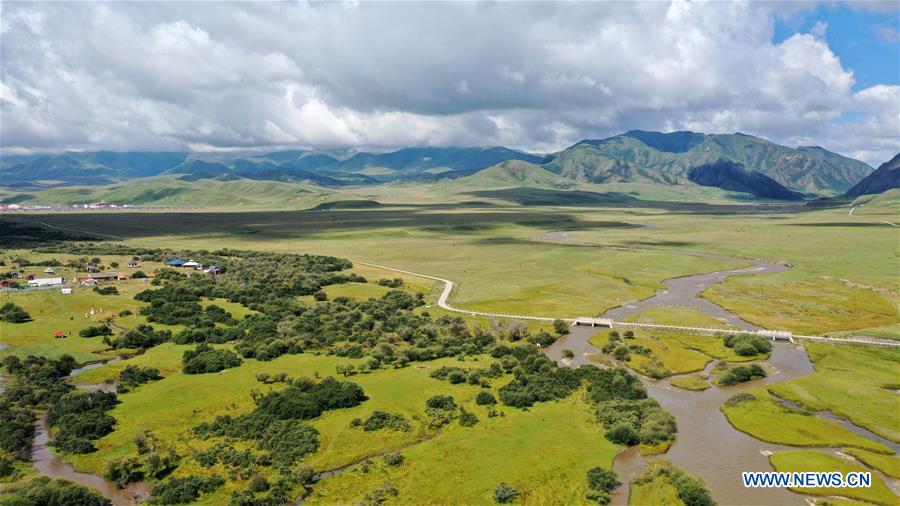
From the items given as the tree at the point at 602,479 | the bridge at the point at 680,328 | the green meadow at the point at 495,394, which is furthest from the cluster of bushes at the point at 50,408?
the bridge at the point at 680,328

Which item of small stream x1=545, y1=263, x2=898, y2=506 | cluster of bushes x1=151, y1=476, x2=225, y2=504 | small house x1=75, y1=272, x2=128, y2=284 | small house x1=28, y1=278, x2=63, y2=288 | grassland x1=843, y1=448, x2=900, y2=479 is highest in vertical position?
small house x1=28, y1=278, x2=63, y2=288

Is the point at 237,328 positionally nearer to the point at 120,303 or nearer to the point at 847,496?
the point at 120,303

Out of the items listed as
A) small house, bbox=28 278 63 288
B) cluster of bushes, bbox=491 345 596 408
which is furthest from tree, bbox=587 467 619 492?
small house, bbox=28 278 63 288

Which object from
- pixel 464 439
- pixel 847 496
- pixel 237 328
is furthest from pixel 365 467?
pixel 237 328

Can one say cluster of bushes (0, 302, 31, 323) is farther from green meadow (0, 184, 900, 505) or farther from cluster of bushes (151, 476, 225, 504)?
cluster of bushes (151, 476, 225, 504)

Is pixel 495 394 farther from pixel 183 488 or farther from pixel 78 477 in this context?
pixel 78 477

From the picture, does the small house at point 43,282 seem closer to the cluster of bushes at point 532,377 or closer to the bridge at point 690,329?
the cluster of bushes at point 532,377

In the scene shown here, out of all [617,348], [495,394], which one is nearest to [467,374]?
[495,394]
